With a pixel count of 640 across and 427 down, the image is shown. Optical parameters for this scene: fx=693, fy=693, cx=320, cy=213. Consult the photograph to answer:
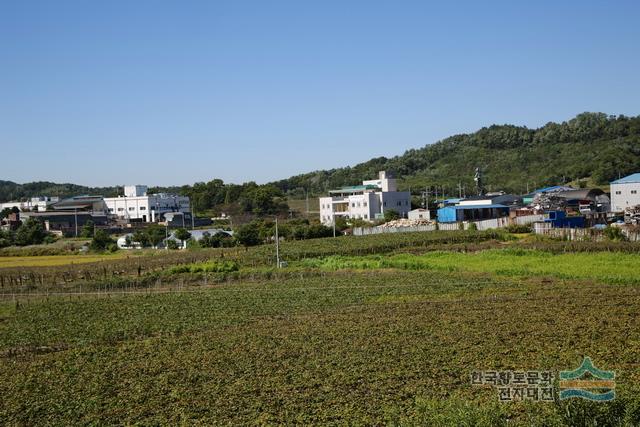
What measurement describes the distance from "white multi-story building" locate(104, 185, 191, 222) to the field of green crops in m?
57.4

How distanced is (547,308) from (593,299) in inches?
95.3

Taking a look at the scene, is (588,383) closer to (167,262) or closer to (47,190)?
(167,262)

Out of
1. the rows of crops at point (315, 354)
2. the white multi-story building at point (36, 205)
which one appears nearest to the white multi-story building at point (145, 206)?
the white multi-story building at point (36, 205)

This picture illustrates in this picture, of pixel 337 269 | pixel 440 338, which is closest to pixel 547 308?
pixel 440 338

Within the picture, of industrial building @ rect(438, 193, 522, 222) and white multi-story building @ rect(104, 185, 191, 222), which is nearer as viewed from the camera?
industrial building @ rect(438, 193, 522, 222)

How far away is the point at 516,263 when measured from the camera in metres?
35.4

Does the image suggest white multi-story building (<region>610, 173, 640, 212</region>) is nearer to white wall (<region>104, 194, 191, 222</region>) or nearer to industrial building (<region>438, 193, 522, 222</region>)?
industrial building (<region>438, 193, 522, 222</region>)

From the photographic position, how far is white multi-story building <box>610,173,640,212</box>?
201 feet

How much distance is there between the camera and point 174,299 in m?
28.5

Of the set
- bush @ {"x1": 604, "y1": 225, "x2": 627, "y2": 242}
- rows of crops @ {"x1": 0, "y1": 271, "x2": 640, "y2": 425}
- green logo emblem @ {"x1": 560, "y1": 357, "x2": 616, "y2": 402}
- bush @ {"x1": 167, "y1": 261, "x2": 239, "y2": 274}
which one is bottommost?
rows of crops @ {"x1": 0, "y1": 271, "x2": 640, "y2": 425}

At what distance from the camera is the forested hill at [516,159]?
9969 cm

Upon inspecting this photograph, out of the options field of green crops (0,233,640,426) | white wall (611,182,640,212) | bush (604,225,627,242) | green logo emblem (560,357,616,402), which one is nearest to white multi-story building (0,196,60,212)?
field of green crops (0,233,640,426)

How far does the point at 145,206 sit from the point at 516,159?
67059 mm

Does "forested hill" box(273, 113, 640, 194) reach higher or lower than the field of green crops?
higher
